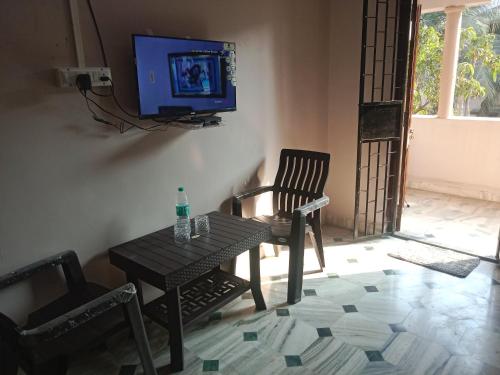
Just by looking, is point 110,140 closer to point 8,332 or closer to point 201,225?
point 201,225

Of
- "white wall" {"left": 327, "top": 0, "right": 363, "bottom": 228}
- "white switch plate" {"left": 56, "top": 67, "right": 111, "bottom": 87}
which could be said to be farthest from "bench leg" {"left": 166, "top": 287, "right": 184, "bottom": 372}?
"white wall" {"left": 327, "top": 0, "right": 363, "bottom": 228}

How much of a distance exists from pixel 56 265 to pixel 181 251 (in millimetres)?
640

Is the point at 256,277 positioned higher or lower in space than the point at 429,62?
lower

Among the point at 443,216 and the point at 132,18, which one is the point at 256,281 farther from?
the point at 443,216

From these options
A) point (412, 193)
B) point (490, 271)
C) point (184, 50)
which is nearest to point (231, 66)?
point (184, 50)

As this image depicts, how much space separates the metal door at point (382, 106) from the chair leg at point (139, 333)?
2.26 metres

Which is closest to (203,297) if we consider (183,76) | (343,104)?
(183,76)

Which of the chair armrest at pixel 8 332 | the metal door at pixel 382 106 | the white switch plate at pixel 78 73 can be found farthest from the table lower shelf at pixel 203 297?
the metal door at pixel 382 106

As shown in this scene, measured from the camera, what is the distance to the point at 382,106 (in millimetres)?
3199

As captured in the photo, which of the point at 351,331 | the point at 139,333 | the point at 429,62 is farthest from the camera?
the point at 429,62

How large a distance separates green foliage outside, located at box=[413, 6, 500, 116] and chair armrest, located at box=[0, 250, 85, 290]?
16.2ft

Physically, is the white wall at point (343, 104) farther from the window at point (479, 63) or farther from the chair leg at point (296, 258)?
the window at point (479, 63)

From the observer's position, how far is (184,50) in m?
2.23

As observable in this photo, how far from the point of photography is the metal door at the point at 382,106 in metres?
3.16
